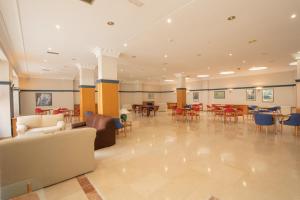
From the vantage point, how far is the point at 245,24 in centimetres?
379

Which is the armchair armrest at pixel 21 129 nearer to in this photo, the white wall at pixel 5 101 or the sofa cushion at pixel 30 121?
the sofa cushion at pixel 30 121

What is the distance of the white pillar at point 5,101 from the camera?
593cm

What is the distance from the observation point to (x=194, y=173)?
112 inches

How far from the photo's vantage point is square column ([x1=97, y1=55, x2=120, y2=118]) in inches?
226

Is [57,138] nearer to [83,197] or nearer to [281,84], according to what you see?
[83,197]

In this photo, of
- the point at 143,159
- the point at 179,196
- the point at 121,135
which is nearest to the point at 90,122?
the point at 121,135

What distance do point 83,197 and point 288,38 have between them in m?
6.99

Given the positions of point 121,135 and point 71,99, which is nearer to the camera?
point 121,135

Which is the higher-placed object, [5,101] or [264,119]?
[5,101]

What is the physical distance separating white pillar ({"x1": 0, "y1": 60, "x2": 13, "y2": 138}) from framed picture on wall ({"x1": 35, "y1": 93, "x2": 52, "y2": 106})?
267 inches

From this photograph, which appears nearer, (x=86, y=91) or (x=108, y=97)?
(x=108, y=97)

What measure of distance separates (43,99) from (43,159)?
12.2m

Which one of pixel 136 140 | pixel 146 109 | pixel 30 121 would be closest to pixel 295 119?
pixel 136 140

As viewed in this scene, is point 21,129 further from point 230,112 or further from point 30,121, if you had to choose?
point 230,112
